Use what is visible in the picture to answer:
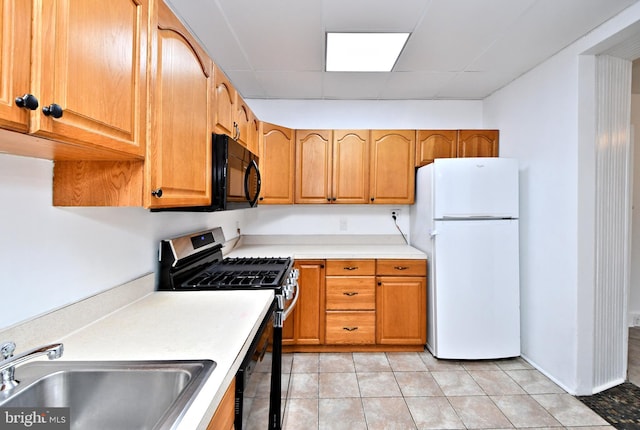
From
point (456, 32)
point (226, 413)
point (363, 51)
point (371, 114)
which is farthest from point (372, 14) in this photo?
point (226, 413)

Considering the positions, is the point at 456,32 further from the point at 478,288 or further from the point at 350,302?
the point at 350,302

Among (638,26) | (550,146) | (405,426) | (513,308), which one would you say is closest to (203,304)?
(405,426)

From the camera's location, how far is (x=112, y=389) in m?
0.87

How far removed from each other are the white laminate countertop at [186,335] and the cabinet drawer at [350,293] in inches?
→ 50.1

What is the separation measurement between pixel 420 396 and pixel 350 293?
91 cm

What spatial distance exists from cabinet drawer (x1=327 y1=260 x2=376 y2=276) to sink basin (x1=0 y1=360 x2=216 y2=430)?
6.27ft

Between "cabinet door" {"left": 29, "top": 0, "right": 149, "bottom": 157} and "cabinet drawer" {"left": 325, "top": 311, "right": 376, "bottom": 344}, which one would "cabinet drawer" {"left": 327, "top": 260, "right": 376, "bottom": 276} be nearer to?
"cabinet drawer" {"left": 325, "top": 311, "right": 376, "bottom": 344}

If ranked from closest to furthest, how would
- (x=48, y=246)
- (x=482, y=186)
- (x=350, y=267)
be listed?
(x=48, y=246), (x=482, y=186), (x=350, y=267)

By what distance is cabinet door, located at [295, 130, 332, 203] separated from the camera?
3033mm

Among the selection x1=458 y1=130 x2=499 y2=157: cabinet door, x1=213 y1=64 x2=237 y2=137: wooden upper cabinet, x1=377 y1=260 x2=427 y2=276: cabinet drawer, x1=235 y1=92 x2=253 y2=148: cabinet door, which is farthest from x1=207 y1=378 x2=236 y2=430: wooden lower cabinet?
x1=458 y1=130 x2=499 y2=157: cabinet door

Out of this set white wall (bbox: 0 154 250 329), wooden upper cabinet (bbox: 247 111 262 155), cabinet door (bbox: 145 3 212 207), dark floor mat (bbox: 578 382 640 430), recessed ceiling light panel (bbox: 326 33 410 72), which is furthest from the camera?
wooden upper cabinet (bbox: 247 111 262 155)

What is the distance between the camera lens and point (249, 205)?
211cm

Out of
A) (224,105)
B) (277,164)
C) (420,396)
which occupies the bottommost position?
(420,396)

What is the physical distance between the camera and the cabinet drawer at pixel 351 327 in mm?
2740
